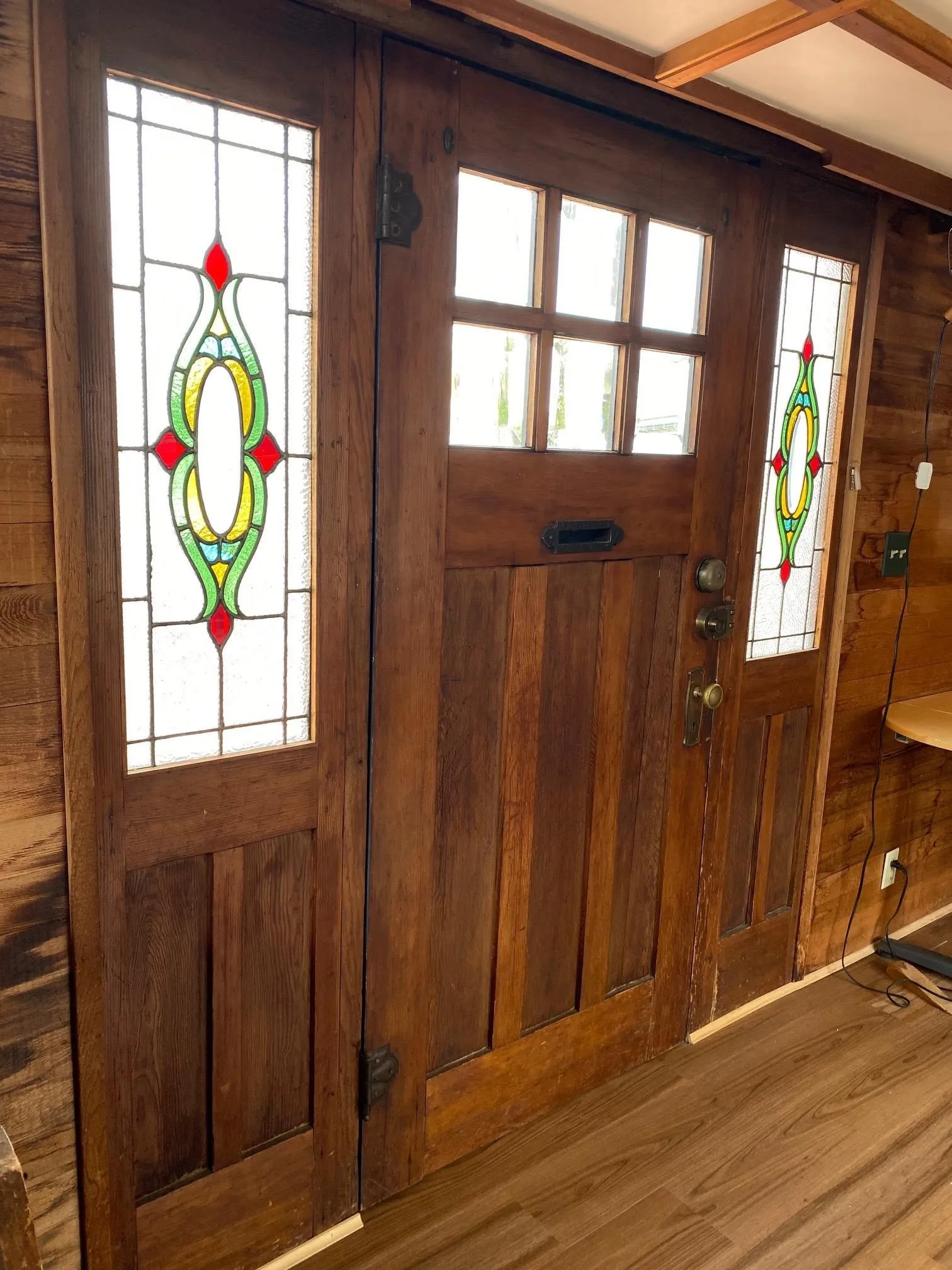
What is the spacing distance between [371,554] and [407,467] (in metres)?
0.16

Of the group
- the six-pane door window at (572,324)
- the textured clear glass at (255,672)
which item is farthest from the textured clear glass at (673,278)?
the textured clear glass at (255,672)

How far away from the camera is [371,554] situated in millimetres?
1634

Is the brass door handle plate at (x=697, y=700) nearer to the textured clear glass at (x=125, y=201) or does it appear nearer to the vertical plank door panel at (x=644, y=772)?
the vertical plank door panel at (x=644, y=772)

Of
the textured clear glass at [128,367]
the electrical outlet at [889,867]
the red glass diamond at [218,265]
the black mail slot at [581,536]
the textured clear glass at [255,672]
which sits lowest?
the electrical outlet at [889,867]

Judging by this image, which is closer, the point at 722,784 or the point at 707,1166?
the point at 707,1166

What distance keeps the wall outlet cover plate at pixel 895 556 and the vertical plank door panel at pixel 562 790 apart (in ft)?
3.48

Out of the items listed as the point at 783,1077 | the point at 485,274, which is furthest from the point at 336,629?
the point at 783,1077

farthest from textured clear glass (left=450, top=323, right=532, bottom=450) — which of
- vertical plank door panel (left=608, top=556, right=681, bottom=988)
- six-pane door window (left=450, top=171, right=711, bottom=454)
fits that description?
vertical plank door panel (left=608, top=556, right=681, bottom=988)

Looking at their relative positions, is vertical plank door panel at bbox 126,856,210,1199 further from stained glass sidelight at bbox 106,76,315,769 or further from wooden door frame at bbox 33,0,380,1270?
stained glass sidelight at bbox 106,76,315,769

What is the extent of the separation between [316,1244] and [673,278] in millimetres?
2000

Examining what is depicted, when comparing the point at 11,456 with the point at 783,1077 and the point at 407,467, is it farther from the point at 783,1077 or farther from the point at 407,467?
the point at 783,1077

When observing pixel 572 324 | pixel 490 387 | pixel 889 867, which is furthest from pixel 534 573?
Result: pixel 889 867

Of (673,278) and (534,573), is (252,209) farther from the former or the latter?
(673,278)

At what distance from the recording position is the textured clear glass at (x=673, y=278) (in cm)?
194
